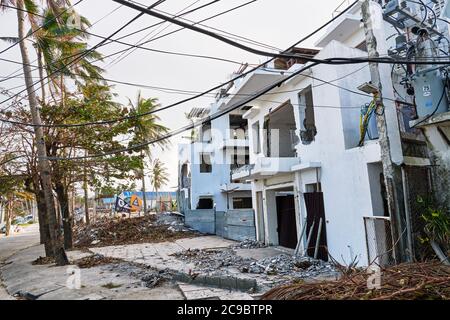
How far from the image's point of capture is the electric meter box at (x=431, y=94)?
22.6 feet

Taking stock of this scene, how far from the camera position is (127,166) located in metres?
14.0

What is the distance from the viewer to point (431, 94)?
273 inches

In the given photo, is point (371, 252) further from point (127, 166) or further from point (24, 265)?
point (24, 265)

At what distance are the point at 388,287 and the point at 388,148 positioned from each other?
11.4ft

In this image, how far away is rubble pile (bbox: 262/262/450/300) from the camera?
11.8 feet

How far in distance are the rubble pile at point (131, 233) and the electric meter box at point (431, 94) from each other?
13.9 m

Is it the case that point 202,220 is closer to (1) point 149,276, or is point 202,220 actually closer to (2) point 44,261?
(2) point 44,261

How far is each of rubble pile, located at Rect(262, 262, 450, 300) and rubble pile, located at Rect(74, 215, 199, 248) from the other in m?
13.8

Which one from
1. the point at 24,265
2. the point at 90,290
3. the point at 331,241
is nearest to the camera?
the point at 90,290

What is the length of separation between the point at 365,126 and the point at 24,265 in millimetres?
12699

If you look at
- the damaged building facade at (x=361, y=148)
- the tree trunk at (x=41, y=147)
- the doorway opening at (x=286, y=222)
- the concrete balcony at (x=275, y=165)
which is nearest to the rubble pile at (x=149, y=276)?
the tree trunk at (x=41, y=147)

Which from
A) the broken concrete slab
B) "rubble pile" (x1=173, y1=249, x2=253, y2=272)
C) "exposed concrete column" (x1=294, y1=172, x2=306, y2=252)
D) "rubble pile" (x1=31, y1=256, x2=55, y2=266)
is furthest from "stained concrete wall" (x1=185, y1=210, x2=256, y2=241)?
"rubble pile" (x1=31, y1=256, x2=55, y2=266)

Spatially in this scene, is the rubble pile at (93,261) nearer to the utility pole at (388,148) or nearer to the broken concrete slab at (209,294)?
the broken concrete slab at (209,294)
